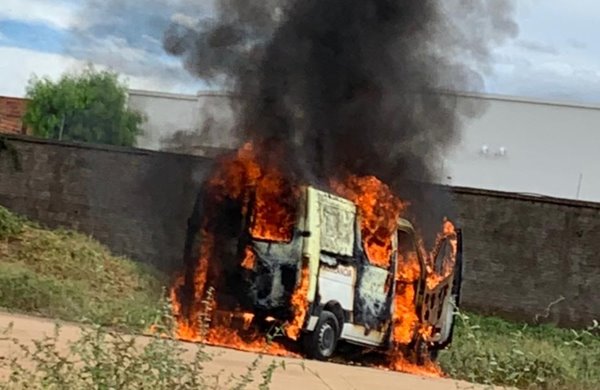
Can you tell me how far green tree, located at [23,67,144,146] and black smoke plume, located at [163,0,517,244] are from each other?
3.55 meters

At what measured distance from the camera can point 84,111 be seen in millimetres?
39594

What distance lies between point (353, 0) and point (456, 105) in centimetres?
230

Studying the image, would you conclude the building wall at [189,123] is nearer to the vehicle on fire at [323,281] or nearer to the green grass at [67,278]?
the green grass at [67,278]

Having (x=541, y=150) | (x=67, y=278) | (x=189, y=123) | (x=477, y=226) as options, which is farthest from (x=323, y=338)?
(x=541, y=150)

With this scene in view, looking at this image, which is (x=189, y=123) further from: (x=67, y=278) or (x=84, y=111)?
(x=84, y=111)

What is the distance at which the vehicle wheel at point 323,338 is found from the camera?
1349cm

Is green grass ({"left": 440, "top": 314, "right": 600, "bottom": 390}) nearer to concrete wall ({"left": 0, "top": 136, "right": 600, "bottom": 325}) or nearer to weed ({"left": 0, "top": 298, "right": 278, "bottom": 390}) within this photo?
concrete wall ({"left": 0, "top": 136, "right": 600, "bottom": 325})

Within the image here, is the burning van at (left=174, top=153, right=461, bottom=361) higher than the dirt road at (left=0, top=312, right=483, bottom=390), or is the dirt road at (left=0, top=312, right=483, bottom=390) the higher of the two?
the burning van at (left=174, top=153, right=461, bottom=361)

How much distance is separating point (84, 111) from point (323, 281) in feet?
90.4

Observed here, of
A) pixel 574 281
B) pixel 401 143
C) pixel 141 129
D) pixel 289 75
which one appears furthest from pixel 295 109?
pixel 574 281

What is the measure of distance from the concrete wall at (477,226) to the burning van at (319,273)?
7046mm

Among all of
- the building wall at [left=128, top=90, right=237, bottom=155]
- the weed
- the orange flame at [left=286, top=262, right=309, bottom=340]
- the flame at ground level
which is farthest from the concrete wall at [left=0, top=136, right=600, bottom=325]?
the weed

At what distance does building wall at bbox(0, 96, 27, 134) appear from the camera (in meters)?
37.5

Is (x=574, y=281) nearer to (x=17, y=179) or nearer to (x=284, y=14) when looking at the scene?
(x=284, y=14)
